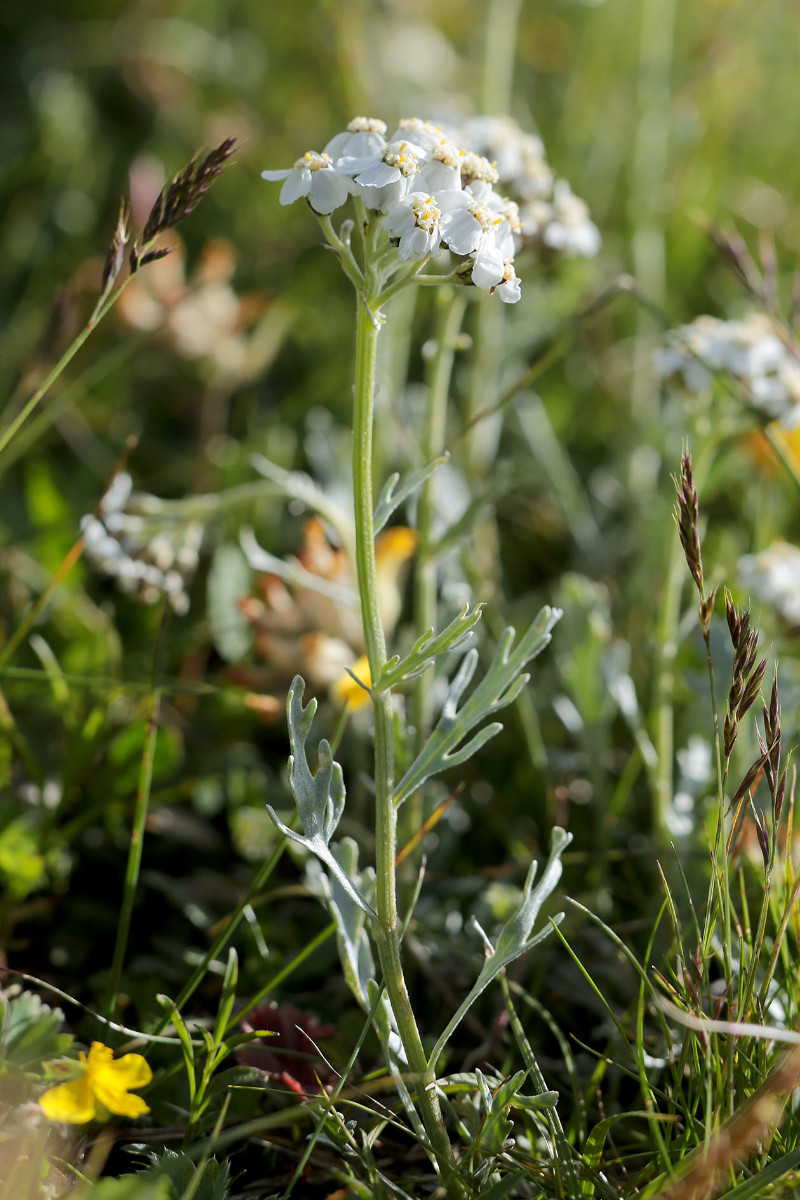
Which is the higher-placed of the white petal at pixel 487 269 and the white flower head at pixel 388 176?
the white flower head at pixel 388 176

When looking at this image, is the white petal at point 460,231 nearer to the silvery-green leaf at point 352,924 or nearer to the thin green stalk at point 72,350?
Answer: the thin green stalk at point 72,350

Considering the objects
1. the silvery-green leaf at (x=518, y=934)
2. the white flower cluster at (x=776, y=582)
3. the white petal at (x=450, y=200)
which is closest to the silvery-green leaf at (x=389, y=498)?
the white petal at (x=450, y=200)

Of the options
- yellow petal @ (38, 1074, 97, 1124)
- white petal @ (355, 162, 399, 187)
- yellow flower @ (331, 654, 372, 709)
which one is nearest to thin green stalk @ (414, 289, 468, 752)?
yellow flower @ (331, 654, 372, 709)

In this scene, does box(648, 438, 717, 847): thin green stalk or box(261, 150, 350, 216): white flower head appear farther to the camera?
box(648, 438, 717, 847): thin green stalk

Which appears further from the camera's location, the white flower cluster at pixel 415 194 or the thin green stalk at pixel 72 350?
the thin green stalk at pixel 72 350

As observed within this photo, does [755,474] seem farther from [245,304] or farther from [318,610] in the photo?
[245,304]

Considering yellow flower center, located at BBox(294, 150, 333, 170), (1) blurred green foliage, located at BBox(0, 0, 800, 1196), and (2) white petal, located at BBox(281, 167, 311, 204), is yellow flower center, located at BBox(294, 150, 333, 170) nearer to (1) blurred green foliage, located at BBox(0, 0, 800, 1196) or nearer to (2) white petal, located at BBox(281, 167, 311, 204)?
(2) white petal, located at BBox(281, 167, 311, 204)
